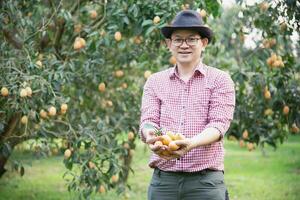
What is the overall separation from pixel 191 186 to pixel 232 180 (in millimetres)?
6535

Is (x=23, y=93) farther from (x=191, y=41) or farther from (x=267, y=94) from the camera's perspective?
(x=267, y=94)

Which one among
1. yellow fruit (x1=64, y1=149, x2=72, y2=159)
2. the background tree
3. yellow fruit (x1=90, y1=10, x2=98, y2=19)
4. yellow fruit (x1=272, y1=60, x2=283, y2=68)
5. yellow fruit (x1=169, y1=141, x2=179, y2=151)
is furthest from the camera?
yellow fruit (x1=90, y1=10, x2=98, y2=19)

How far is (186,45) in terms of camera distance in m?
2.56

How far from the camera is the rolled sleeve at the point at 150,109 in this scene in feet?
8.55

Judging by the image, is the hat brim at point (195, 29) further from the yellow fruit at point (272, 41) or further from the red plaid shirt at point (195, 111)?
the yellow fruit at point (272, 41)

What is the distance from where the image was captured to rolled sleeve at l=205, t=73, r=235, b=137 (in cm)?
248

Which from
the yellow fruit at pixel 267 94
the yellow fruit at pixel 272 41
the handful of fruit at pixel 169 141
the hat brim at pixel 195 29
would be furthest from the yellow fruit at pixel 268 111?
the handful of fruit at pixel 169 141

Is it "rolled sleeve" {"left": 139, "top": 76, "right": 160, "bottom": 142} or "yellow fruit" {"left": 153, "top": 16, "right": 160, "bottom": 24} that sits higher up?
"yellow fruit" {"left": 153, "top": 16, "right": 160, "bottom": 24}

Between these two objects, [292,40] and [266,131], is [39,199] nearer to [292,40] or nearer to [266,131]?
[266,131]

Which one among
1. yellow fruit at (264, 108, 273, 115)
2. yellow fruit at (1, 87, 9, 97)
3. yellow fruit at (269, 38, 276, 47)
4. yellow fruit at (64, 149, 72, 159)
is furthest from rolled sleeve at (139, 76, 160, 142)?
yellow fruit at (269, 38, 276, 47)

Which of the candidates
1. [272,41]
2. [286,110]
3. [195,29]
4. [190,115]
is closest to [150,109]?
[190,115]

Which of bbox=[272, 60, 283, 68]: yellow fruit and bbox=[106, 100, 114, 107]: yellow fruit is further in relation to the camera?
bbox=[106, 100, 114, 107]: yellow fruit

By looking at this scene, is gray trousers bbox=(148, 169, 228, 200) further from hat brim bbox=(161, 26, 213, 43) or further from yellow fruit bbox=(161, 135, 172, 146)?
hat brim bbox=(161, 26, 213, 43)

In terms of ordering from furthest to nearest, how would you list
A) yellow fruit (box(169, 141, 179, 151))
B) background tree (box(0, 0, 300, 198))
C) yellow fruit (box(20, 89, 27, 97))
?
background tree (box(0, 0, 300, 198)) → yellow fruit (box(20, 89, 27, 97)) → yellow fruit (box(169, 141, 179, 151))
